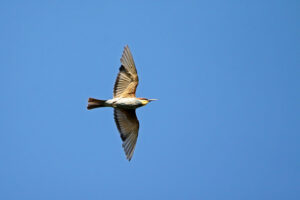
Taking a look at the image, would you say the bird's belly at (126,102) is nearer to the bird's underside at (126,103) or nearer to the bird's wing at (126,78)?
the bird's underside at (126,103)

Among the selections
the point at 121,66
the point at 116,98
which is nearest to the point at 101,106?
the point at 116,98

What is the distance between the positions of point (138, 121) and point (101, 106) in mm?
1233

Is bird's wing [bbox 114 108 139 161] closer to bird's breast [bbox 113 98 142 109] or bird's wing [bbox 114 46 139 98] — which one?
bird's breast [bbox 113 98 142 109]

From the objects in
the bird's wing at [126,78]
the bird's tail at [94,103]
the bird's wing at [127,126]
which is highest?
the bird's wing at [126,78]

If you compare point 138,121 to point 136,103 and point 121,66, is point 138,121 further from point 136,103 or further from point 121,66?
point 121,66

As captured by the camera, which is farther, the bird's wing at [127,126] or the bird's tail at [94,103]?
the bird's wing at [127,126]

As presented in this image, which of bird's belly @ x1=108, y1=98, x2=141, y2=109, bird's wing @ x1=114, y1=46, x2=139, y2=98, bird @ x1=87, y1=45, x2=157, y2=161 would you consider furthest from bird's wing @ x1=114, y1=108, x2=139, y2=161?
bird's wing @ x1=114, y1=46, x2=139, y2=98

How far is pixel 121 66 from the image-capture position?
11305 mm

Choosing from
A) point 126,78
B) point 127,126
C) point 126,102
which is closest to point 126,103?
point 126,102

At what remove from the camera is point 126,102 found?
37.0ft

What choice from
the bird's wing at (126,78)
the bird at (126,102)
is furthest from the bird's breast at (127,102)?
the bird's wing at (126,78)

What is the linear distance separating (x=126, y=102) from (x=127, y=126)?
2.92 ft

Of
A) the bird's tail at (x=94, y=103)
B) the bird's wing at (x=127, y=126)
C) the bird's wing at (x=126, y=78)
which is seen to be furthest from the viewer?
the bird's wing at (x=127, y=126)

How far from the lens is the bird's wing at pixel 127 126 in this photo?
11695 millimetres
